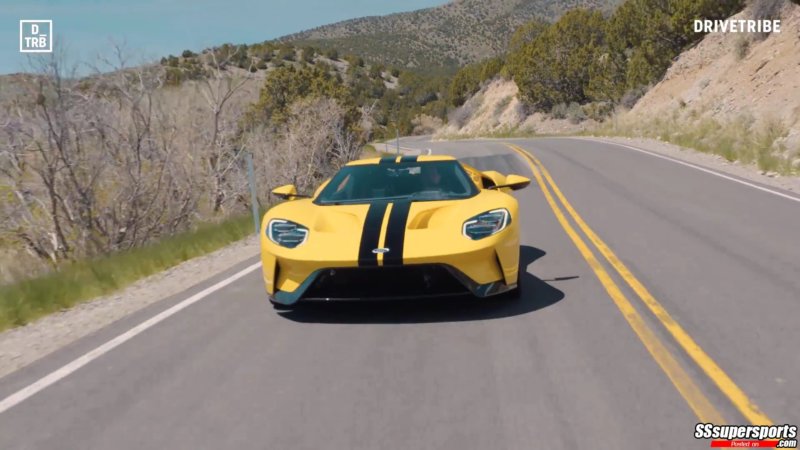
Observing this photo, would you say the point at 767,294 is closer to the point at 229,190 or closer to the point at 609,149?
the point at 229,190

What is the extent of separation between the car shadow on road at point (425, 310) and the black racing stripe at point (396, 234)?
62 cm

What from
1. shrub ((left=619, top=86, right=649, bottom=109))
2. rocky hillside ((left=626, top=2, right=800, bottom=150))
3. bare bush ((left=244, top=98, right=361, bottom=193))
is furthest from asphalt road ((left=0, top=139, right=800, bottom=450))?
shrub ((left=619, top=86, right=649, bottom=109))

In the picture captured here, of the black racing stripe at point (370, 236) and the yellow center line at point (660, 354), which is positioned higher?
the black racing stripe at point (370, 236)

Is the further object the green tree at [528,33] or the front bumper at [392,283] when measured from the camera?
the green tree at [528,33]

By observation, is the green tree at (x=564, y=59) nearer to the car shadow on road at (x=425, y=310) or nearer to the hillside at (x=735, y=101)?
the hillside at (x=735, y=101)

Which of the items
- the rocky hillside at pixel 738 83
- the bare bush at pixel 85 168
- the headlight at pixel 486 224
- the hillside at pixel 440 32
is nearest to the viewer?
the headlight at pixel 486 224

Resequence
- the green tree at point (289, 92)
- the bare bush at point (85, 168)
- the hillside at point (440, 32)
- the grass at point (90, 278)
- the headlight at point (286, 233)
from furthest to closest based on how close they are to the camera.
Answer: the hillside at point (440, 32)
the green tree at point (289, 92)
the bare bush at point (85, 168)
the grass at point (90, 278)
the headlight at point (286, 233)

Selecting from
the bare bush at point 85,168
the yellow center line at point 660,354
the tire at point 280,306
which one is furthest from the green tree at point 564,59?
the tire at point 280,306

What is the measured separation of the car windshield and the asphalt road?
1106 millimetres

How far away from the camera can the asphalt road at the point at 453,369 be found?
387cm

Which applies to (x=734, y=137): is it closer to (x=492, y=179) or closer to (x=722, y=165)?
(x=722, y=165)

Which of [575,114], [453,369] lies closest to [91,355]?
[453,369]

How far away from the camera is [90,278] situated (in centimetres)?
862

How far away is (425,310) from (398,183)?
1611mm
